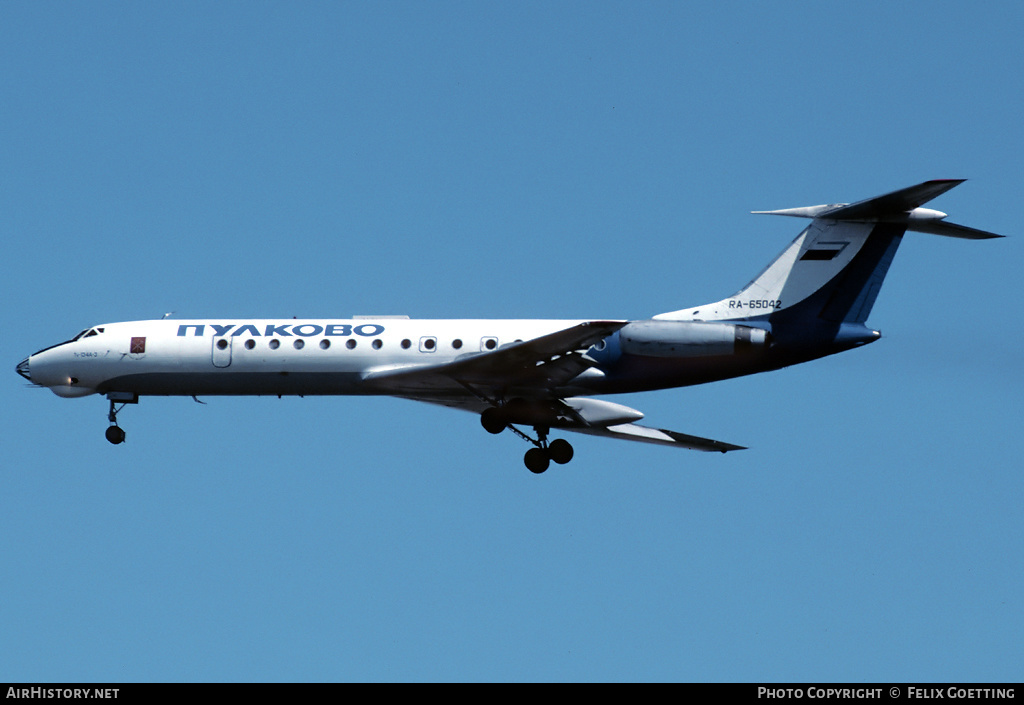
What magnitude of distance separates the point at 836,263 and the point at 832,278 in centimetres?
38

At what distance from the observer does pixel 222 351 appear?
116 feet

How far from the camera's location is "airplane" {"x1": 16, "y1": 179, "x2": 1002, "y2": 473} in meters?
32.6

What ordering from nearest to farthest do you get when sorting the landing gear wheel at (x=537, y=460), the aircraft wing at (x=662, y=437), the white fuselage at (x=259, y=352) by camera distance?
the white fuselage at (x=259, y=352) → the landing gear wheel at (x=537, y=460) → the aircraft wing at (x=662, y=437)

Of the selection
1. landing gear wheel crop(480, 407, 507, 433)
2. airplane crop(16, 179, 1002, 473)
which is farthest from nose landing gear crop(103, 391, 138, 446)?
landing gear wheel crop(480, 407, 507, 433)

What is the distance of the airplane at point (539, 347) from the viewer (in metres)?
32.6

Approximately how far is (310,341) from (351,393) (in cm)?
158

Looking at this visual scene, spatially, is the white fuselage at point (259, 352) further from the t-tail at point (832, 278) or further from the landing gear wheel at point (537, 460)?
the t-tail at point (832, 278)

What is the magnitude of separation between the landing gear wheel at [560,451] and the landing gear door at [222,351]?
8.07 metres

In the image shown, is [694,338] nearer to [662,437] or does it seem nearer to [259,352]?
[662,437]

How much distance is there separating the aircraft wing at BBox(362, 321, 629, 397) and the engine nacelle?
989mm

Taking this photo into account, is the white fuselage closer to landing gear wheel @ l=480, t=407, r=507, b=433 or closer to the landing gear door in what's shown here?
the landing gear door

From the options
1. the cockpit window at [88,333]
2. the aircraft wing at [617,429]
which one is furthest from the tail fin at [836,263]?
the cockpit window at [88,333]
